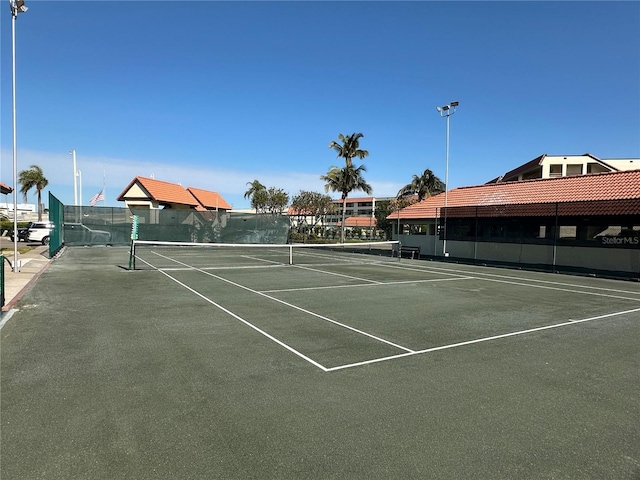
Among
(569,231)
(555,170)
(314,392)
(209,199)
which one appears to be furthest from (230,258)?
(209,199)

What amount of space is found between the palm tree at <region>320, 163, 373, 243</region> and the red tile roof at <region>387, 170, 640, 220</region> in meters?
10.6

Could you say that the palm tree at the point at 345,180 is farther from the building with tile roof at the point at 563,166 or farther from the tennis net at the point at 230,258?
the building with tile roof at the point at 563,166

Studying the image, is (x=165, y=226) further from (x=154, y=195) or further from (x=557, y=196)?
(x=557, y=196)

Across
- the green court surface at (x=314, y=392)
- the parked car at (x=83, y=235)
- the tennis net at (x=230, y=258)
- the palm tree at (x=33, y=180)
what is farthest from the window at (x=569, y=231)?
the palm tree at (x=33, y=180)

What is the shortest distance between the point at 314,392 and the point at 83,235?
34.1 metres

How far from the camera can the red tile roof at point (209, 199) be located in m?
68.7

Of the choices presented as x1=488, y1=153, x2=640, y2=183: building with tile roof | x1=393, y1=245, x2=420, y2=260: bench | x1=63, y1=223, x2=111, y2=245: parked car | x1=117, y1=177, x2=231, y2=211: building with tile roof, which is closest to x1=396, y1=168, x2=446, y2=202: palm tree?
x1=488, y1=153, x2=640, y2=183: building with tile roof

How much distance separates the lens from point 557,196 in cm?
2570

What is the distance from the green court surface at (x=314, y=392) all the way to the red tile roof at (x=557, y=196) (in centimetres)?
1370

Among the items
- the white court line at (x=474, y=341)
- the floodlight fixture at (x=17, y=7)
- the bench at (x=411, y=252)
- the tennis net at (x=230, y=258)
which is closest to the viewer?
the white court line at (x=474, y=341)

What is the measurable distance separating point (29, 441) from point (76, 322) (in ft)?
16.3

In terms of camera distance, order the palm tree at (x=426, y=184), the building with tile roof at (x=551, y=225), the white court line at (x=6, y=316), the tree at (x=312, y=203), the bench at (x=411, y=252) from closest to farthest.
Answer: the white court line at (x=6, y=316) < the building with tile roof at (x=551, y=225) < the bench at (x=411, y=252) < the palm tree at (x=426, y=184) < the tree at (x=312, y=203)

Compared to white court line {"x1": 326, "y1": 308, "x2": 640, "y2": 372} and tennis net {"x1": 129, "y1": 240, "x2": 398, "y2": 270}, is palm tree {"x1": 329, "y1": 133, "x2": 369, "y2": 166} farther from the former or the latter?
white court line {"x1": 326, "y1": 308, "x2": 640, "y2": 372}

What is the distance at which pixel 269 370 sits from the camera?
5398 mm
